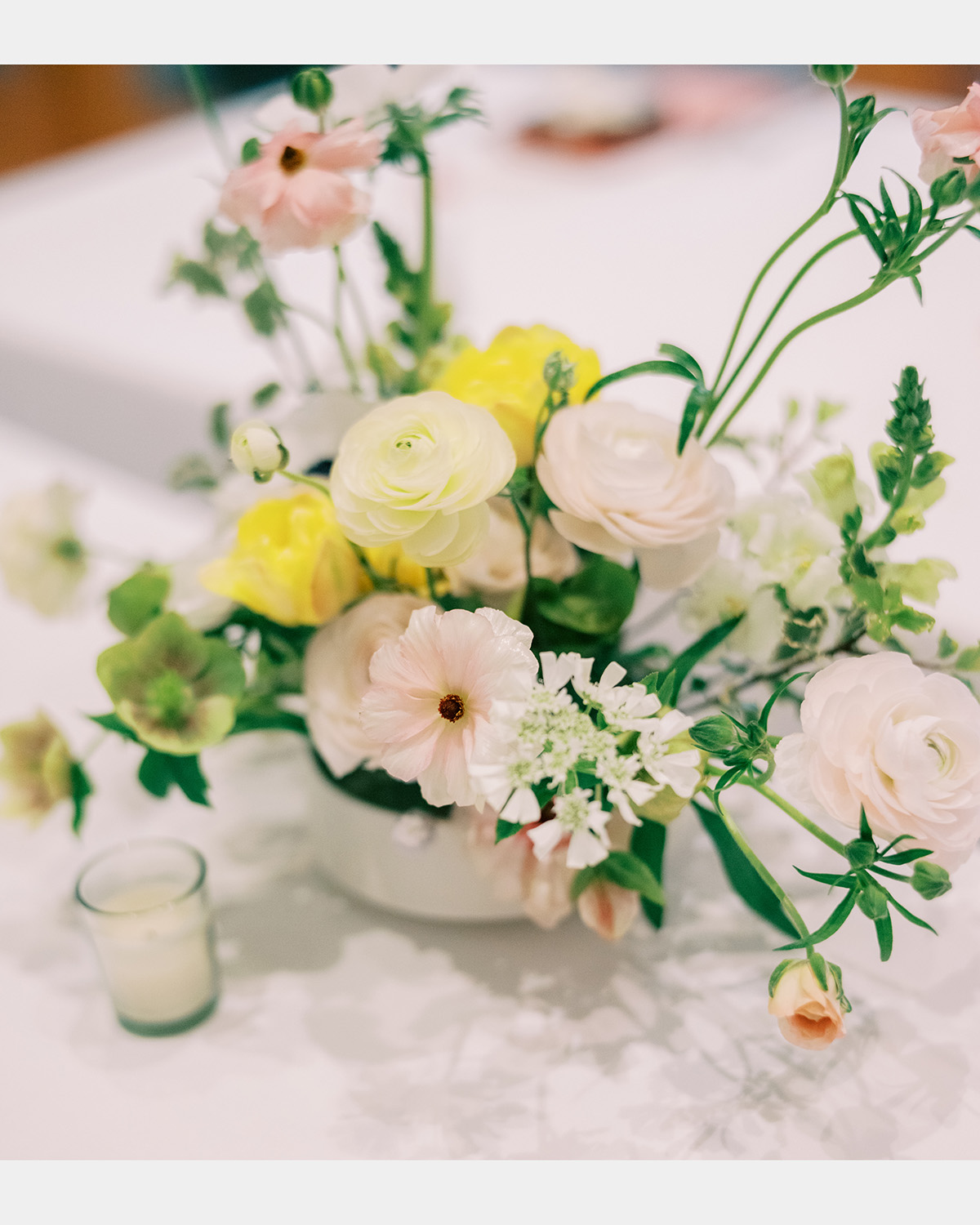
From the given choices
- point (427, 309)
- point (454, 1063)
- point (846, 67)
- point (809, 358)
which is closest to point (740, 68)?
point (809, 358)

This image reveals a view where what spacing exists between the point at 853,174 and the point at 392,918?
44 centimetres

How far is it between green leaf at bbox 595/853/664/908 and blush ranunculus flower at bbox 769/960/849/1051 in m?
0.10

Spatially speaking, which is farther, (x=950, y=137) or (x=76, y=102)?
(x=76, y=102)

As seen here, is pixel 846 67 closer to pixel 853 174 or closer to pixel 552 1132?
pixel 853 174

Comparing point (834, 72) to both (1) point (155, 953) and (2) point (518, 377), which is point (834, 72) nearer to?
(2) point (518, 377)

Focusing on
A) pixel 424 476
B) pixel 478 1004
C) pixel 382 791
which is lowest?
pixel 478 1004

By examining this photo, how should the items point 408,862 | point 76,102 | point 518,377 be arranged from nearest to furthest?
point 518,377
point 408,862
point 76,102

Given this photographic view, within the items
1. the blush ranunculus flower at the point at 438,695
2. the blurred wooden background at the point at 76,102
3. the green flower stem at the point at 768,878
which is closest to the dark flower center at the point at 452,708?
the blush ranunculus flower at the point at 438,695

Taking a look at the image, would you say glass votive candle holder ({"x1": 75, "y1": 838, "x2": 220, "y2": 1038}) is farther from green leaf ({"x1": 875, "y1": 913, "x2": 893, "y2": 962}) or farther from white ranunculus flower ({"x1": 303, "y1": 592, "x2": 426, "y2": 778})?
green leaf ({"x1": 875, "y1": 913, "x2": 893, "y2": 962})

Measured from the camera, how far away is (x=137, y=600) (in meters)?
0.52

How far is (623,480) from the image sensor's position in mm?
414

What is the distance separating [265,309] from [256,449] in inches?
8.0

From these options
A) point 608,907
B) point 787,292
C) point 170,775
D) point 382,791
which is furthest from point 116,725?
point 787,292

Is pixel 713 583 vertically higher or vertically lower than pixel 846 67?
lower
